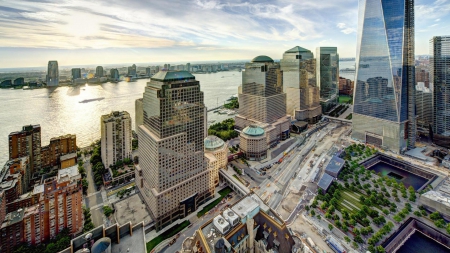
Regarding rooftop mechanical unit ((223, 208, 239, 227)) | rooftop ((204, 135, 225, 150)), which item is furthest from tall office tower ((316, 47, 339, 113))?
rooftop mechanical unit ((223, 208, 239, 227))

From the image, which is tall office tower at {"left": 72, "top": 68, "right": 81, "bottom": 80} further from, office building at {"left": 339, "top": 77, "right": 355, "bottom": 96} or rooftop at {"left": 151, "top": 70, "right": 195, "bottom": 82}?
office building at {"left": 339, "top": 77, "right": 355, "bottom": 96}

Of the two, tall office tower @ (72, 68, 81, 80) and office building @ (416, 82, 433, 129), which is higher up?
tall office tower @ (72, 68, 81, 80)

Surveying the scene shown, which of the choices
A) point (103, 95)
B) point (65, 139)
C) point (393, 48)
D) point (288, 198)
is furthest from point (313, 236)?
point (103, 95)

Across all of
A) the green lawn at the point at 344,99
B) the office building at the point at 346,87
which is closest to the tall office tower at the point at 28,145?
the green lawn at the point at 344,99

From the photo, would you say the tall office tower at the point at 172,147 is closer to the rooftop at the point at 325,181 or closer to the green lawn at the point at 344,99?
the rooftop at the point at 325,181

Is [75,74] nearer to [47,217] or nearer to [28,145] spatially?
[28,145]

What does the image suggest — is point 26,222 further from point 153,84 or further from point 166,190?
point 153,84
